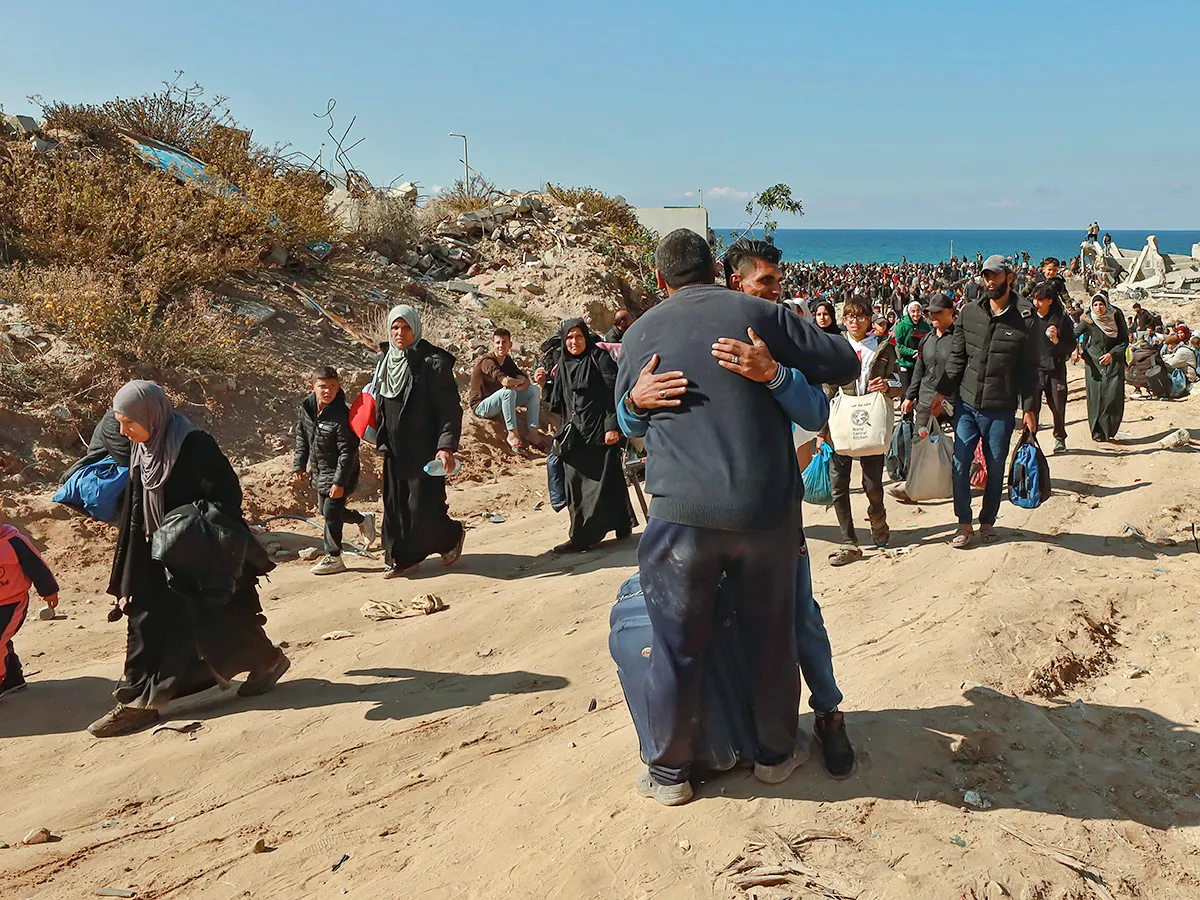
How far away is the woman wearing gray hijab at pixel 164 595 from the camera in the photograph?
4.66 m

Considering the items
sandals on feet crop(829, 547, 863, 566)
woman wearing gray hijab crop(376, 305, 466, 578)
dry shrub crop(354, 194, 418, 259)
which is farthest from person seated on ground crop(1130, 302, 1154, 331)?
woman wearing gray hijab crop(376, 305, 466, 578)

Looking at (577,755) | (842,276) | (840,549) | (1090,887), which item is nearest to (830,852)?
(1090,887)

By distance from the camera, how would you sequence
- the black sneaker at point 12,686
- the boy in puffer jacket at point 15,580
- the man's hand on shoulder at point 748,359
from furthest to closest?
the black sneaker at point 12,686 → the boy in puffer jacket at point 15,580 → the man's hand on shoulder at point 748,359

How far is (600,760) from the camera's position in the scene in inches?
155

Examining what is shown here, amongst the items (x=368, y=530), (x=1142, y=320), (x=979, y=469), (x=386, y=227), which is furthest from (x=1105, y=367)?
(x=386, y=227)

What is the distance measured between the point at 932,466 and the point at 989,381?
118 centimetres

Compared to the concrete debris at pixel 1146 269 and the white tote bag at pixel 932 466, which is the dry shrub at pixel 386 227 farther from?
the concrete debris at pixel 1146 269

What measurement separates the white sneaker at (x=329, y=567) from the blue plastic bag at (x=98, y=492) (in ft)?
9.40

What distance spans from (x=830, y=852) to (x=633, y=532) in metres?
5.57

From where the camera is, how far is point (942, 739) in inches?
152

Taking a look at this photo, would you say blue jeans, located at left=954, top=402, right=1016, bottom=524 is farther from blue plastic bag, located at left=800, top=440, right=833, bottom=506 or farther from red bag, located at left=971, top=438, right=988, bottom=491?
blue plastic bag, located at left=800, top=440, right=833, bottom=506

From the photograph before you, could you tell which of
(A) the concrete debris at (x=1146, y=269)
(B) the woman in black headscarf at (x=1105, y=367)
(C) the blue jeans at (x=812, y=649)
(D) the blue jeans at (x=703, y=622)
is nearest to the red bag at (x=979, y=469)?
(C) the blue jeans at (x=812, y=649)

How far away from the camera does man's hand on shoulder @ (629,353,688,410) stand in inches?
125

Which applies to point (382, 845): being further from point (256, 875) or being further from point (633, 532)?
point (633, 532)
